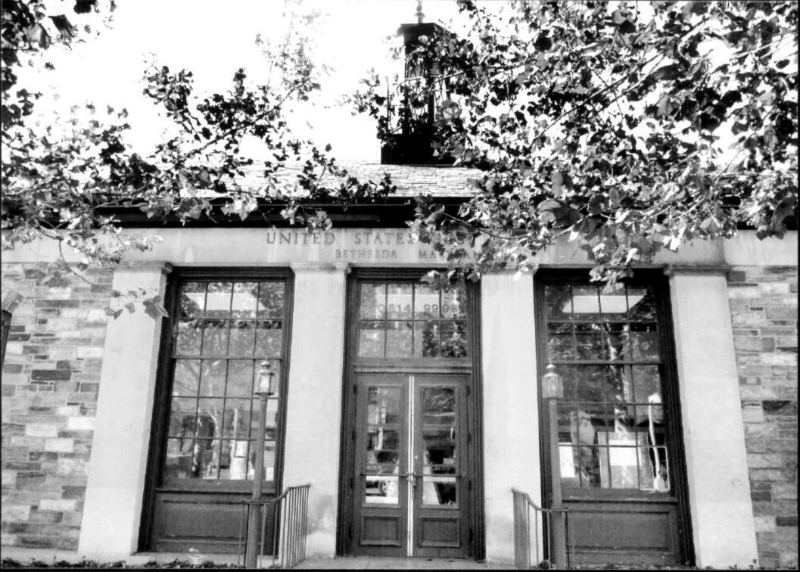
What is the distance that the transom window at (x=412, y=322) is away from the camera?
816 cm

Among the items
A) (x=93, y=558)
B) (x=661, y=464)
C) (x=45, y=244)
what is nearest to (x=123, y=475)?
(x=93, y=558)

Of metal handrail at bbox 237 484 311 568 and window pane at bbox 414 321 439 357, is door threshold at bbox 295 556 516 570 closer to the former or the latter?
metal handrail at bbox 237 484 311 568

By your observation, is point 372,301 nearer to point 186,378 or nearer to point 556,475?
point 186,378

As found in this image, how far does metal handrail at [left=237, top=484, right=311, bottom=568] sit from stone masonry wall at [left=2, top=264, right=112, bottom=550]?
6.94 ft

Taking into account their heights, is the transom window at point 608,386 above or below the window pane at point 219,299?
below

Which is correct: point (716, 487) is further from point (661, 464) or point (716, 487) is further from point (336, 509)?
point (336, 509)

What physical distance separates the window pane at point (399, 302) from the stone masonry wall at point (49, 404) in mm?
3518

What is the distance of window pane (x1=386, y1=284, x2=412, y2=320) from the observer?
8258 millimetres

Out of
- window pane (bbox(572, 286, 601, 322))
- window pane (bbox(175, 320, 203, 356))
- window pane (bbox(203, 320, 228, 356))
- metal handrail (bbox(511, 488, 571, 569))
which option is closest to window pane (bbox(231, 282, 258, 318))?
window pane (bbox(203, 320, 228, 356))

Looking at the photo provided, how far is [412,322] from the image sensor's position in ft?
27.0

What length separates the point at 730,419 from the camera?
293 inches

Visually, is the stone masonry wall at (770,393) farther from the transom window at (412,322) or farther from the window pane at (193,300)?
the window pane at (193,300)

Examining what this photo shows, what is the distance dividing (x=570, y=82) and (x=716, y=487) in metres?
4.77

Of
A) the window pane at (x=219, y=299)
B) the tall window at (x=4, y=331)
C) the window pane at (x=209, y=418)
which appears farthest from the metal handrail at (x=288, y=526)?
the tall window at (x=4, y=331)
